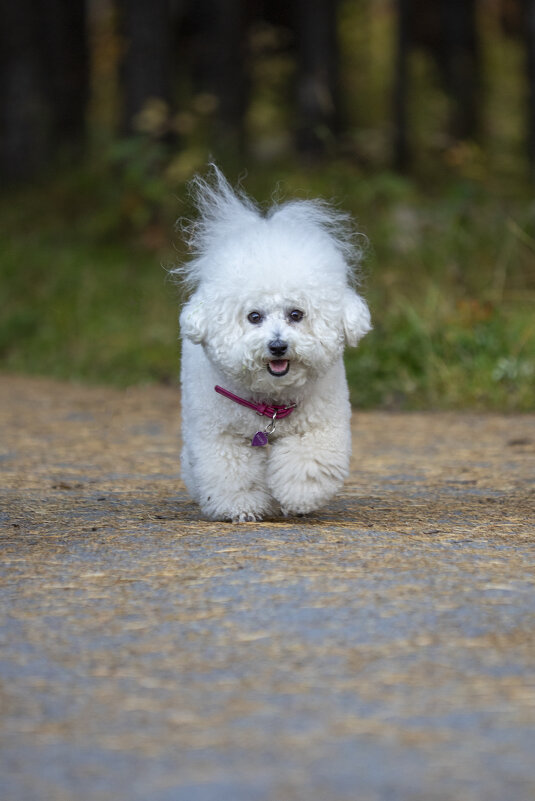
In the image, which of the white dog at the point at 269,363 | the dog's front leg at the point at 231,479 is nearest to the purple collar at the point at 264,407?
the white dog at the point at 269,363

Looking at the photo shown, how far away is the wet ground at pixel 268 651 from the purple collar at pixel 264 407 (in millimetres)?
430

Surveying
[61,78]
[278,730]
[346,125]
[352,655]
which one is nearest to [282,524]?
[352,655]

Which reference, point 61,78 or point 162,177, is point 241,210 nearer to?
point 162,177

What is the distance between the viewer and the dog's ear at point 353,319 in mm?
4574

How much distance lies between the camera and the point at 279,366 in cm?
445

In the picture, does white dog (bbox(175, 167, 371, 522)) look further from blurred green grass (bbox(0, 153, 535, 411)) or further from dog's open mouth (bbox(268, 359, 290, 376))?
blurred green grass (bbox(0, 153, 535, 411))

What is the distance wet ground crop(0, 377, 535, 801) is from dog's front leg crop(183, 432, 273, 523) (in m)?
0.11

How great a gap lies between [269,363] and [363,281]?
3.72 m

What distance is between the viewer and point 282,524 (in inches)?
184

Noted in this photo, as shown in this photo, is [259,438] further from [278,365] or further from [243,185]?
[243,185]

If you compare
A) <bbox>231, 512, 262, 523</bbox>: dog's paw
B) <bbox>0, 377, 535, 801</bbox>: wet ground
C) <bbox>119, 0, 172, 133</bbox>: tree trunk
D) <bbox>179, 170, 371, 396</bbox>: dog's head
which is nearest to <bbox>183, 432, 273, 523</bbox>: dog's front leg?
<bbox>231, 512, 262, 523</bbox>: dog's paw

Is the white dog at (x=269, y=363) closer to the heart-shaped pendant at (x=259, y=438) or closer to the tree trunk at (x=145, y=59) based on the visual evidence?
the heart-shaped pendant at (x=259, y=438)

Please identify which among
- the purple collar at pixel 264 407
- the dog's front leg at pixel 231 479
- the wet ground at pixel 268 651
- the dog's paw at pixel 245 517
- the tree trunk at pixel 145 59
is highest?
the tree trunk at pixel 145 59

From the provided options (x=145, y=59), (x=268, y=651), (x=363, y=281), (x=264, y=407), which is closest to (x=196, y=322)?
(x=264, y=407)
